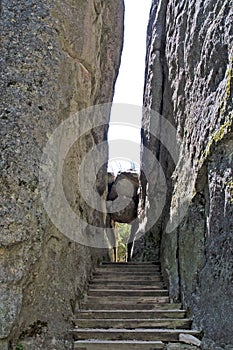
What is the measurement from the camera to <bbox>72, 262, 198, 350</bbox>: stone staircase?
427 cm

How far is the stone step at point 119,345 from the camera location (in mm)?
4172

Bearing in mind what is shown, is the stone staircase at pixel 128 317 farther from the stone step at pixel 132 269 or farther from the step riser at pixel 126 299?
the stone step at pixel 132 269

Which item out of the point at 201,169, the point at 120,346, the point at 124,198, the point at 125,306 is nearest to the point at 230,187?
the point at 201,169

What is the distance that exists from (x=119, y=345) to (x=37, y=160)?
222cm

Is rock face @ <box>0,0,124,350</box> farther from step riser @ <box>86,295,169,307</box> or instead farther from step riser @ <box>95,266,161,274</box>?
step riser @ <box>95,266,161,274</box>

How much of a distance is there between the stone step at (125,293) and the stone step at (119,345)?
1142mm

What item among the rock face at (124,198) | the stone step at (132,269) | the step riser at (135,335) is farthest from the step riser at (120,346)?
the rock face at (124,198)

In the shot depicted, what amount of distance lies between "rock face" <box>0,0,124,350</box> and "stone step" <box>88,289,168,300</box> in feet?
0.76

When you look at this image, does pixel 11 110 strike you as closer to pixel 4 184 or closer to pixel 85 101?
pixel 4 184

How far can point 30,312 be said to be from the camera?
13.1 feet

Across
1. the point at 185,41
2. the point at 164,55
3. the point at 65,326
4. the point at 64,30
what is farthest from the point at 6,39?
the point at 164,55

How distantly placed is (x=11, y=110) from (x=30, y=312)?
7.14ft

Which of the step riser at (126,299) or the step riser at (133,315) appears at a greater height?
the step riser at (126,299)

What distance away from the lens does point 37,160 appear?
13.5ft
